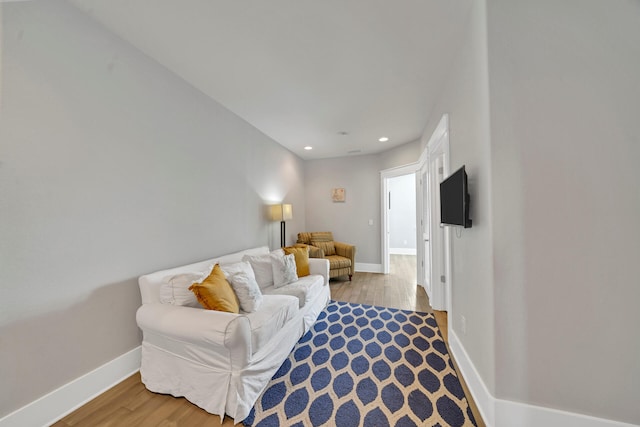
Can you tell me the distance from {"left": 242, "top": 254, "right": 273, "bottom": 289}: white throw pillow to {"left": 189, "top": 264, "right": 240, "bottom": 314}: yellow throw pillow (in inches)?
32.7

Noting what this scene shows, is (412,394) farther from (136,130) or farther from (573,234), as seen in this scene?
(136,130)

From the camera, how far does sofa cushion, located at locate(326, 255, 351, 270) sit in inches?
169

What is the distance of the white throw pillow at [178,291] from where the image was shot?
176 centimetres

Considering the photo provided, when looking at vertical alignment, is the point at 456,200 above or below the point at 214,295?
above

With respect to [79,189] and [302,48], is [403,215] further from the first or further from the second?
[79,189]

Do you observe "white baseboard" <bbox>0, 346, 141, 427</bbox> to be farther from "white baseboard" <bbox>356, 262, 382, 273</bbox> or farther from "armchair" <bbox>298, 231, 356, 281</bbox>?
"white baseboard" <bbox>356, 262, 382, 273</bbox>

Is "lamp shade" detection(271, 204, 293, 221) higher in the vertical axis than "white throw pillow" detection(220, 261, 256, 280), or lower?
higher

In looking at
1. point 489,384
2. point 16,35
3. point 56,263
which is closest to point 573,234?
point 489,384

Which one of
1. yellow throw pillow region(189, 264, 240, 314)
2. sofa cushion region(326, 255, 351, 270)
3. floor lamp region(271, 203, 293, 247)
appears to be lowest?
sofa cushion region(326, 255, 351, 270)

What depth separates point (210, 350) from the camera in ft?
4.87

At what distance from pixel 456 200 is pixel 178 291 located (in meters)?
2.25

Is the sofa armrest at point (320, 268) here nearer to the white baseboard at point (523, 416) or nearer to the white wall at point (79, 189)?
the white wall at point (79, 189)

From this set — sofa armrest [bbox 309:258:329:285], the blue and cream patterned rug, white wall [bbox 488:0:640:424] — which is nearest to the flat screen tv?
white wall [bbox 488:0:640:424]

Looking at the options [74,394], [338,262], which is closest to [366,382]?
[74,394]
